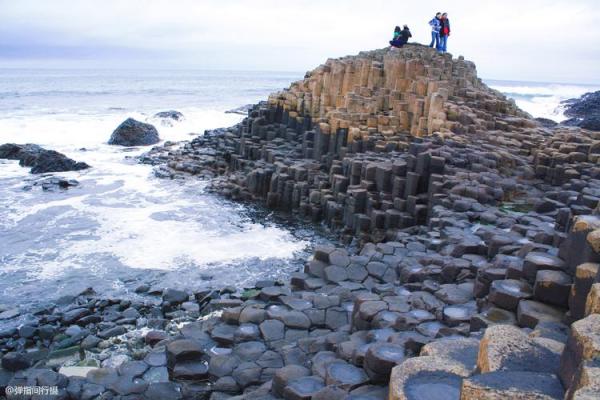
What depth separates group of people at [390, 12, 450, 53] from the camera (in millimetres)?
20766

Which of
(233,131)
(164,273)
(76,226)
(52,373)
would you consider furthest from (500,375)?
(233,131)

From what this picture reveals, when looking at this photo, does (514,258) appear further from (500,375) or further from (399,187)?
(399,187)

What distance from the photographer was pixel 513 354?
2955 mm

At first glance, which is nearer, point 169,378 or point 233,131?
point 169,378

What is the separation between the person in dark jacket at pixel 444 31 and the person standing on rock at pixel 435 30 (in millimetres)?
122

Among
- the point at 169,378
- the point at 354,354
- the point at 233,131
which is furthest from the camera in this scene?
the point at 233,131

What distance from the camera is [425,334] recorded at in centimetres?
503

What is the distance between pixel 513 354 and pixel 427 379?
597mm

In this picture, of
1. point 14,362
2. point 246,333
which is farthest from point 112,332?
point 246,333

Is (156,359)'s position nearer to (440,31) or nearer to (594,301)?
(594,301)

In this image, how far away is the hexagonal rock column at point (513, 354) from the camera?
287cm

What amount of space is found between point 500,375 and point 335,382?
2048 millimetres

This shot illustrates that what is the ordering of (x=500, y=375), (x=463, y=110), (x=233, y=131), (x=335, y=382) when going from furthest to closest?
(x=233, y=131), (x=463, y=110), (x=335, y=382), (x=500, y=375)

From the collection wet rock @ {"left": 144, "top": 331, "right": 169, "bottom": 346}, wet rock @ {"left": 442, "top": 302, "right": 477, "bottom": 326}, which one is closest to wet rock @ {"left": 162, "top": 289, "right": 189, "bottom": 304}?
wet rock @ {"left": 144, "top": 331, "right": 169, "bottom": 346}
